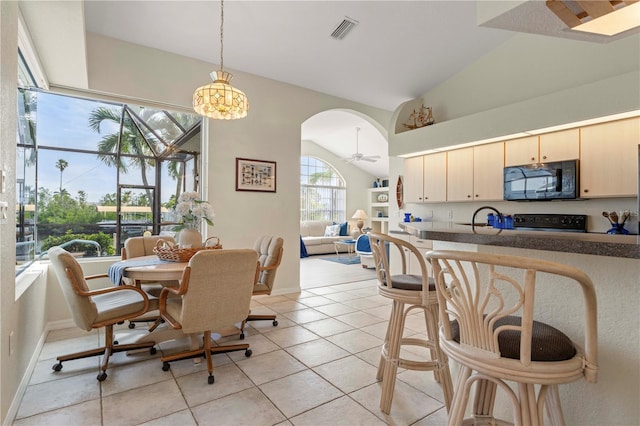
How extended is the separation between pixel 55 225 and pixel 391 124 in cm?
462

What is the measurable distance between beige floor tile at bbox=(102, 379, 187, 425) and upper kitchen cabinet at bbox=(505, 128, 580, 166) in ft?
13.5

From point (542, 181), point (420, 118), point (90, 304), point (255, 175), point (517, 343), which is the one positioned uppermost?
point (420, 118)

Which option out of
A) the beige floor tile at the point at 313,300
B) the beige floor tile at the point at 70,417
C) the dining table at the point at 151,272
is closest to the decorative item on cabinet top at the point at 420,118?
the beige floor tile at the point at 313,300

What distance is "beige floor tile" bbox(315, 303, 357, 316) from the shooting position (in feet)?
12.1

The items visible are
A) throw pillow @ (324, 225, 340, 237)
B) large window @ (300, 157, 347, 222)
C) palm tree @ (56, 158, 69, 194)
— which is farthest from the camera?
large window @ (300, 157, 347, 222)

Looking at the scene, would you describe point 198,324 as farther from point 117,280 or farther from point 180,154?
point 180,154

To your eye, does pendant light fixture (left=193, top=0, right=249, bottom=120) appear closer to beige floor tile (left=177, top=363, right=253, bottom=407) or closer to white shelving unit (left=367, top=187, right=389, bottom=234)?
beige floor tile (left=177, top=363, right=253, bottom=407)

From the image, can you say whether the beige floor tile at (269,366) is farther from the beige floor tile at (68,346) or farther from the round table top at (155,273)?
the beige floor tile at (68,346)

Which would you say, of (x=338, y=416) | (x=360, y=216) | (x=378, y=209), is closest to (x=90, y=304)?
(x=338, y=416)

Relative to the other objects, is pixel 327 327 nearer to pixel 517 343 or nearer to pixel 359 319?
pixel 359 319

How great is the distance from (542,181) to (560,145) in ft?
1.37

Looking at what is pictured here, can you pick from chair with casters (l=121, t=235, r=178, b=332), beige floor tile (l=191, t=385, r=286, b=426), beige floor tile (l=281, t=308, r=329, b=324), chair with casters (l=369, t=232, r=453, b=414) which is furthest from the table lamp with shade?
beige floor tile (l=191, t=385, r=286, b=426)

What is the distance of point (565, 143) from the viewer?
11.4ft

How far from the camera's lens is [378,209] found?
1083cm
